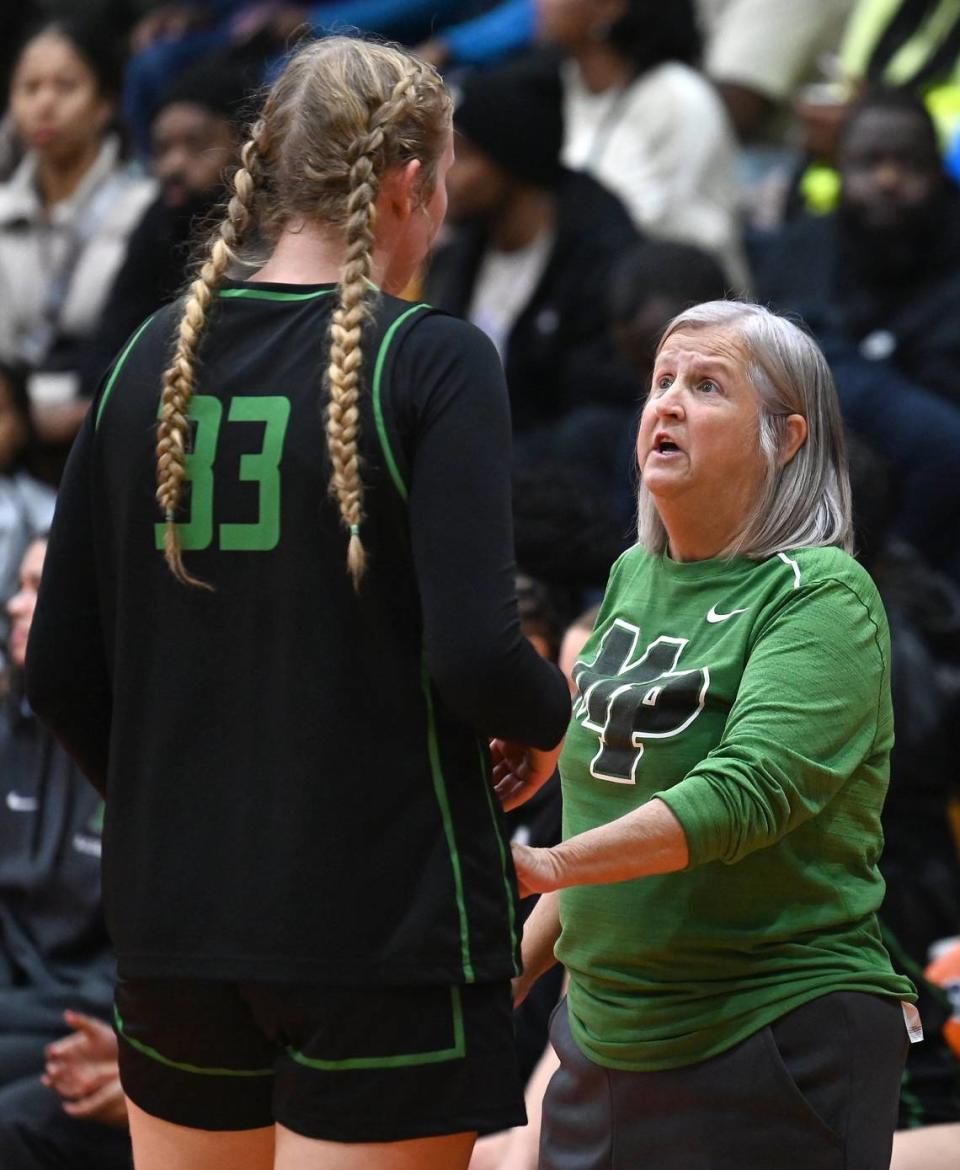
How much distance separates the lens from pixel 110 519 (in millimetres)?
1950

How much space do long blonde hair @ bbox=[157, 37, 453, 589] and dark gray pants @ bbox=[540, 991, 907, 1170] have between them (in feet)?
2.27

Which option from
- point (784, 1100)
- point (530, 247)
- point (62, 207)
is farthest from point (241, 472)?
point (62, 207)

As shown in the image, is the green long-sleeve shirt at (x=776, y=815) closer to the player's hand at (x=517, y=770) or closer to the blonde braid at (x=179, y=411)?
the player's hand at (x=517, y=770)

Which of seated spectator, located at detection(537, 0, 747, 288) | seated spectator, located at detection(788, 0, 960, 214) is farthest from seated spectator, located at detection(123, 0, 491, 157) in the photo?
seated spectator, located at detection(788, 0, 960, 214)

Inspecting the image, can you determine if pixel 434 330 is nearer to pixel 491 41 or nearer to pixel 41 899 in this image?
pixel 41 899

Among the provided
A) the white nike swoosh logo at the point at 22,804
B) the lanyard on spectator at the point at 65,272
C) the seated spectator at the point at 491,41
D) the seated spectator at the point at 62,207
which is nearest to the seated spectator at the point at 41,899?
the white nike swoosh logo at the point at 22,804

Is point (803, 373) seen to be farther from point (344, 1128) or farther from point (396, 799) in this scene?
point (344, 1128)

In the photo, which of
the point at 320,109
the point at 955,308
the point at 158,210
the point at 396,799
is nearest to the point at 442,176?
the point at 320,109

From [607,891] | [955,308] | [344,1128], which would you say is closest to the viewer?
[344,1128]

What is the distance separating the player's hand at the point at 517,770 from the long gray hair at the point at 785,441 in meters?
0.33

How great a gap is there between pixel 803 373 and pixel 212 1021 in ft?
3.16

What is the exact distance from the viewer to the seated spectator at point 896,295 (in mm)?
4699

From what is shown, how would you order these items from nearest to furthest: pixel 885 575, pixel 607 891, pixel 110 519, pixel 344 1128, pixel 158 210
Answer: pixel 344 1128, pixel 110 519, pixel 607 891, pixel 885 575, pixel 158 210

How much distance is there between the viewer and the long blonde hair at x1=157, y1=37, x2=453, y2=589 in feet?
5.90
